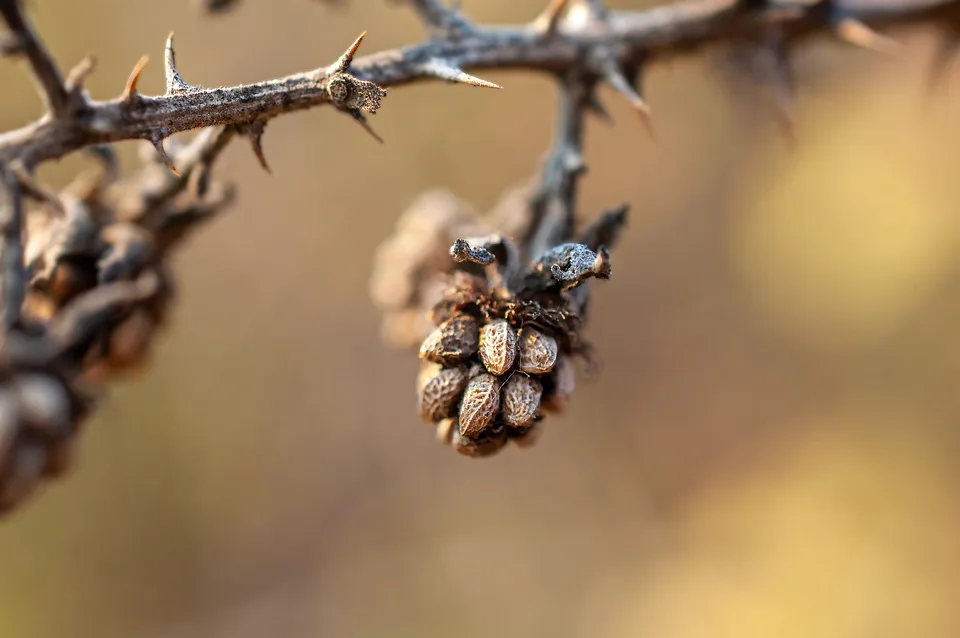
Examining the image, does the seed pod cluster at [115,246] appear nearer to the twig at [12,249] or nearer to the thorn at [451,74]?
the twig at [12,249]

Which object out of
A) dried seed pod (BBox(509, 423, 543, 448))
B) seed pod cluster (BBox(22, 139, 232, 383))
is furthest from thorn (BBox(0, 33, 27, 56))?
dried seed pod (BBox(509, 423, 543, 448))

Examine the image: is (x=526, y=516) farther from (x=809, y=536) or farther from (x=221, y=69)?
(x=221, y=69)

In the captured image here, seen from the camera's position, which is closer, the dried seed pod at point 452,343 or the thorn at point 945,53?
the dried seed pod at point 452,343

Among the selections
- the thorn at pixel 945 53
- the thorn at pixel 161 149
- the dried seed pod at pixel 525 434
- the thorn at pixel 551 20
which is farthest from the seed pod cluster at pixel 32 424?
the thorn at pixel 945 53

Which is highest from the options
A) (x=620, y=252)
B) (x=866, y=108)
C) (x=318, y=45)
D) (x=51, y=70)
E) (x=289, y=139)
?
(x=318, y=45)

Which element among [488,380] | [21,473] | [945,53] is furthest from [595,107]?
[21,473]

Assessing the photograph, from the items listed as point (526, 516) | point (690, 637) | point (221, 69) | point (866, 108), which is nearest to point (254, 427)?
point (526, 516)

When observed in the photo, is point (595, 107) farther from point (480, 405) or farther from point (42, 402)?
point (42, 402)
